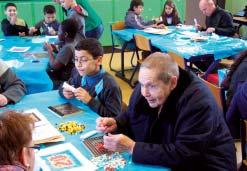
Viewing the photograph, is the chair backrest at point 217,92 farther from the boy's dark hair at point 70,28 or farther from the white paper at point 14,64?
the white paper at point 14,64

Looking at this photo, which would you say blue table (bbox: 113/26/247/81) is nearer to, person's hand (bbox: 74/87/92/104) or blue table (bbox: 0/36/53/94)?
blue table (bbox: 0/36/53/94)

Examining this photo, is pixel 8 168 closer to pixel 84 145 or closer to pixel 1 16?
pixel 84 145

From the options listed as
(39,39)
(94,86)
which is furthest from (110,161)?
(39,39)

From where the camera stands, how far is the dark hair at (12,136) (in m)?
1.19

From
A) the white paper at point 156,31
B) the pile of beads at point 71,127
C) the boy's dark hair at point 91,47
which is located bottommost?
the pile of beads at point 71,127

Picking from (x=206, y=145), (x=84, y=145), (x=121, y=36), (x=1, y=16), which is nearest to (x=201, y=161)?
(x=206, y=145)

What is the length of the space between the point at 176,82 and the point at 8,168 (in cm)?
94

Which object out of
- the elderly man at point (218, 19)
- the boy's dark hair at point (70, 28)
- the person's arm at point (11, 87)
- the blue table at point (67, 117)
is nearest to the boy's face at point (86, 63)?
the blue table at point (67, 117)

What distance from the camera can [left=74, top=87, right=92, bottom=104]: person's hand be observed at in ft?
7.86

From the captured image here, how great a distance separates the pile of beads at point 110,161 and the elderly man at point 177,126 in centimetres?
5

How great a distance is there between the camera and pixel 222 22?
578 cm

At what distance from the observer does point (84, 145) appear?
1845 millimetres

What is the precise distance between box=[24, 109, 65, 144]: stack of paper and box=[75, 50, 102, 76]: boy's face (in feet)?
1.66

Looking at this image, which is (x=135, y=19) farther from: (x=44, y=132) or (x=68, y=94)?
(x=44, y=132)
